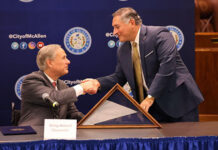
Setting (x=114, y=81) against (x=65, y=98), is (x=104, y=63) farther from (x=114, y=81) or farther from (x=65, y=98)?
(x=65, y=98)

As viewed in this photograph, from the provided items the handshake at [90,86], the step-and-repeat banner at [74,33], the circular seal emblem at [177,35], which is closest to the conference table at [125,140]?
the handshake at [90,86]

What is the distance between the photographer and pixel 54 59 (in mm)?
3234

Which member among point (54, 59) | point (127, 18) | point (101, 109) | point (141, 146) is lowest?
point (141, 146)

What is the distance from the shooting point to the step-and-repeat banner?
4539mm

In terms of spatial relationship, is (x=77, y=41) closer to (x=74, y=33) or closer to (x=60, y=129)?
(x=74, y=33)

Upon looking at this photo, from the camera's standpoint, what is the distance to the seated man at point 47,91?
2.96 metres

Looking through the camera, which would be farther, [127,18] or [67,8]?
[67,8]

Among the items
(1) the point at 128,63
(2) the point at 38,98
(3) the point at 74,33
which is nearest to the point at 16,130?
(2) the point at 38,98

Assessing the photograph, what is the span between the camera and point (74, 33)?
463 centimetres

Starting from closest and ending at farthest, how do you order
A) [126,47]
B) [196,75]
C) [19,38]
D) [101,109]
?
[101,109] → [126,47] → [19,38] → [196,75]

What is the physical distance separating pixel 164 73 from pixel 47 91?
96 centimetres

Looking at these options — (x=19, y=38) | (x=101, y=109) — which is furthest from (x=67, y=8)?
(x=101, y=109)

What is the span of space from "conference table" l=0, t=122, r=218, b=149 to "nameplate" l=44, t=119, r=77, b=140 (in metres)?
0.04

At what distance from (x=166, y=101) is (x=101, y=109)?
84 centimetres
